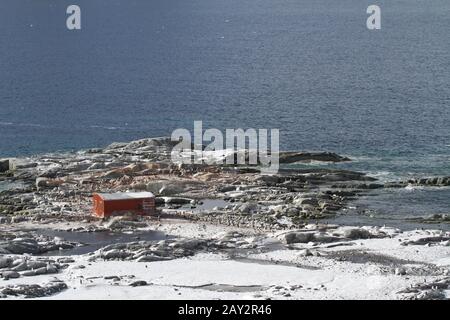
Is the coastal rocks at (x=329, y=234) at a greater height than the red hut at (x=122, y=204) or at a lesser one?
lesser

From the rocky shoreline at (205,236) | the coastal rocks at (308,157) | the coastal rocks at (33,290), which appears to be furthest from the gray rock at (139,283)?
the coastal rocks at (308,157)

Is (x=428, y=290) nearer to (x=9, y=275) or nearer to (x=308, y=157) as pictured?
(x=9, y=275)

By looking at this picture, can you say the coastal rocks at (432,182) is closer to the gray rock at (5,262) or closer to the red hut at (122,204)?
the red hut at (122,204)

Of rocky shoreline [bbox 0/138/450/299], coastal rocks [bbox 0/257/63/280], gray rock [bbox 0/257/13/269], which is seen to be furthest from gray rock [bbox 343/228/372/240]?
gray rock [bbox 0/257/13/269]

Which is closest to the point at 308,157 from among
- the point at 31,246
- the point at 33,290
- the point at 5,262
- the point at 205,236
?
the point at 205,236

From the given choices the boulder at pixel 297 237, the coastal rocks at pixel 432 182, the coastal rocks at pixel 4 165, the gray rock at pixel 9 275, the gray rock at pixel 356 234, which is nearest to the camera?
the gray rock at pixel 9 275

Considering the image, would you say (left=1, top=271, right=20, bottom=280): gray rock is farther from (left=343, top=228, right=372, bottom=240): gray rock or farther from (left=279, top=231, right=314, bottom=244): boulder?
(left=343, top=228, right=372, bottom=240): gray rock
